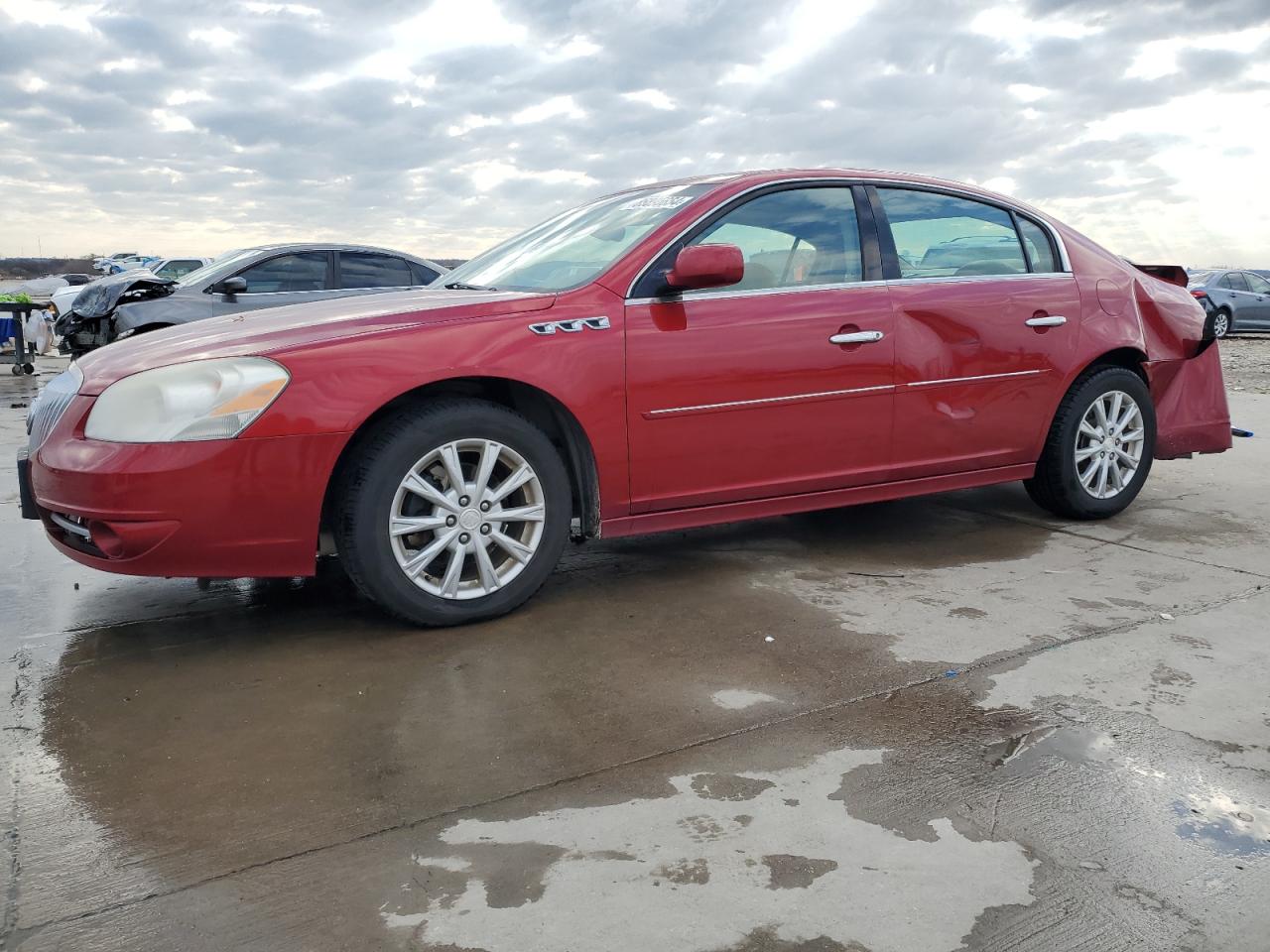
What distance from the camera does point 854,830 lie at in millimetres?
2254

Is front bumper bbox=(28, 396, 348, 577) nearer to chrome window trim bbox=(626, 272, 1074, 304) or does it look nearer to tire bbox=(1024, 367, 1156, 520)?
chrome window trim bbox=(626, 272, 1074, 304)

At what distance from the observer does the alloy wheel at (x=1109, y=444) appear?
489 cm

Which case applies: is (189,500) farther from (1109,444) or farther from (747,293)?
(1109,444)

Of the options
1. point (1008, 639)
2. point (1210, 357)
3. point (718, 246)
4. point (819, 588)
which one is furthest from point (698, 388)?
point (1210, 357)

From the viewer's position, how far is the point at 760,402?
3.91m

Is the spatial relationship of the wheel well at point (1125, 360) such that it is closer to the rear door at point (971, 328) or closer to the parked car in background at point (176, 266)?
the rear door at point (971, 328)

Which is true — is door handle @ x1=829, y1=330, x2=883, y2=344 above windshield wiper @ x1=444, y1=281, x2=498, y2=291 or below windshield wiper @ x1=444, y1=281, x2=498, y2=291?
below

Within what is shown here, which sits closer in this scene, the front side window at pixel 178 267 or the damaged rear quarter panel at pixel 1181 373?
the damaged rear quarter panel at pixel 1181 373

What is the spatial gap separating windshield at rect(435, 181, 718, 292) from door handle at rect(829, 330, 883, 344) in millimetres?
740

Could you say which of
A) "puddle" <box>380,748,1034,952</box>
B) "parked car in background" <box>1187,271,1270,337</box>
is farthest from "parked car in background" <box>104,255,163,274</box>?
"puddle" <box>380,748,1034,952</box>

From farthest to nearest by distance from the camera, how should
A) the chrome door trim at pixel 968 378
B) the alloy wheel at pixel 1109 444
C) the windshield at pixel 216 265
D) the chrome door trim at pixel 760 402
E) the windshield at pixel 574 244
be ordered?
the windshield at pixel 216 265, the alloy wheel at pixel 1109 444, the chrome door trim at pixel 968 378, the windshield at pixel 574 244, the chrome door trim at pixel 760 402

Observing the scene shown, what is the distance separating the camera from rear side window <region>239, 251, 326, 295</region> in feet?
31.6

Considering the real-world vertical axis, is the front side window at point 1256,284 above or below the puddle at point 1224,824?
above

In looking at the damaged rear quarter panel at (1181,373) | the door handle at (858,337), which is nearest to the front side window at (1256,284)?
the damaged rear quarter panel at (1181,373)
